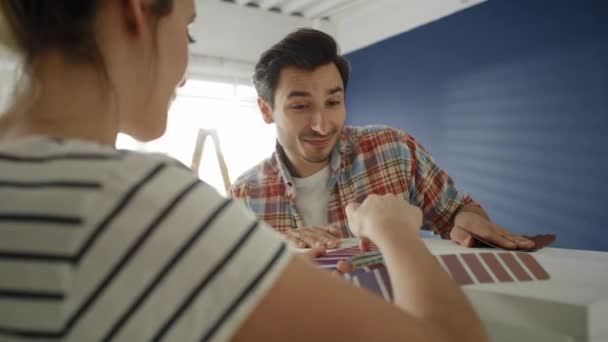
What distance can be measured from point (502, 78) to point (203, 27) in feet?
8.29

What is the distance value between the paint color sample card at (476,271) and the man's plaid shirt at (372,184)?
2.74 feet

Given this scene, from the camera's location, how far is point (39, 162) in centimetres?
31

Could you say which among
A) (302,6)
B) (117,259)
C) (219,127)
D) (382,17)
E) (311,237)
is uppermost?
(302,6)

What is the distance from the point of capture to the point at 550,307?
1.45 ft

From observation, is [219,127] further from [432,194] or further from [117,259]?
[117,259]

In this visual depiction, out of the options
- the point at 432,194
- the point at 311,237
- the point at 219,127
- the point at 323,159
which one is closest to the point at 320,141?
the point at 323,159

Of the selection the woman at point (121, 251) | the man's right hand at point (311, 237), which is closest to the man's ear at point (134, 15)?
the woman at point (121, 251)

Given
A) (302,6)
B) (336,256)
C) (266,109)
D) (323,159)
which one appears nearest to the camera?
(336,256)

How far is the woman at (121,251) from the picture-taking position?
0.91ft

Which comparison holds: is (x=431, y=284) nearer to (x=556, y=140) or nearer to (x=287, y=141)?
(x=287, y=141)

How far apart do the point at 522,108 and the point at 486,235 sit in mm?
2207

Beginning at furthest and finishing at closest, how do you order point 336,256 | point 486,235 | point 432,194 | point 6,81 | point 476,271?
point 432,194 < point 486,235 < point 336,256 < point 476,271 < point 6,81

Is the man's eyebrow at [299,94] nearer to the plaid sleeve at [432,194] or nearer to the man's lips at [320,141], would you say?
the man's lips at [320,141]

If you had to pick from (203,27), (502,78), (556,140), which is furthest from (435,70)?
(203,27)
